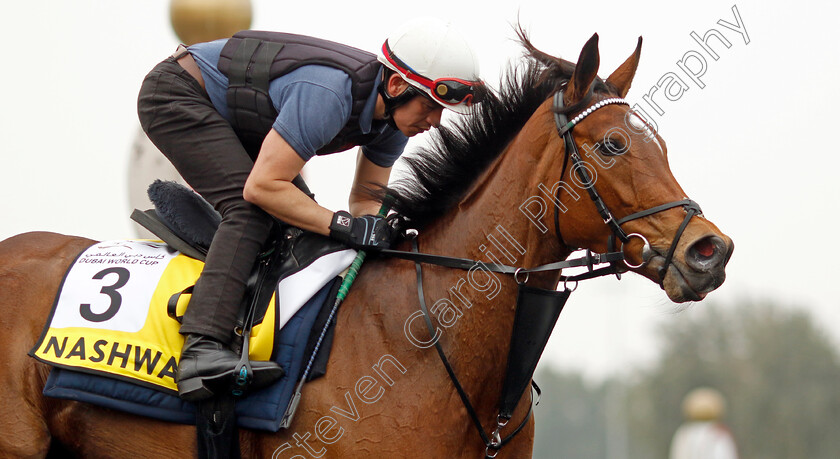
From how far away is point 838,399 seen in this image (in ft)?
168

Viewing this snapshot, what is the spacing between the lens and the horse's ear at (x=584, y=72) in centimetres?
414

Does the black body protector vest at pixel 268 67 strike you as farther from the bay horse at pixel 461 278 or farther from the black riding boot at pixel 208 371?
the black riding boot at pixel 208 371

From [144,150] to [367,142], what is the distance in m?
3.02

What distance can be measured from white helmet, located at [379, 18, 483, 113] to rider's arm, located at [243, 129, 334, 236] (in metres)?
0.74

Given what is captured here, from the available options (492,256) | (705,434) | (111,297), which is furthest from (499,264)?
(705,434)

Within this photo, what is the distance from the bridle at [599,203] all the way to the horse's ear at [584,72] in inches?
2.4

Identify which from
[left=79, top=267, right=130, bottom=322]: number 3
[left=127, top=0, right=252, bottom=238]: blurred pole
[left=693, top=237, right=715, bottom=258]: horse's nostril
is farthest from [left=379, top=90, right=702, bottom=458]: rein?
[left=127, top=0, right=252, bottom=238]: blurred pole

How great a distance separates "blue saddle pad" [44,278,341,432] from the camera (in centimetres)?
406

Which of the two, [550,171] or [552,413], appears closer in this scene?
[550,171]

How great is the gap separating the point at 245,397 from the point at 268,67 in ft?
5.32

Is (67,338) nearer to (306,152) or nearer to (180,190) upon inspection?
(180,190)

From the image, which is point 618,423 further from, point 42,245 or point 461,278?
point 42,245

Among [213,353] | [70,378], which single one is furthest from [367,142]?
[70,378]

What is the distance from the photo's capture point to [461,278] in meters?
4.29
